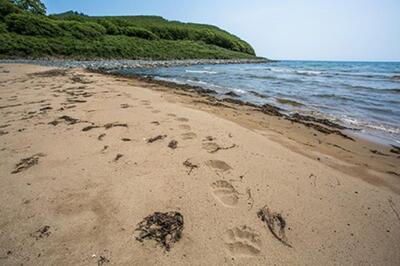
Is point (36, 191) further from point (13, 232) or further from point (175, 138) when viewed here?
point (175, 138)

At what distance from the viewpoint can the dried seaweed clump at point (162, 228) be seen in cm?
203

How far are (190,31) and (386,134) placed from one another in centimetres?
7343

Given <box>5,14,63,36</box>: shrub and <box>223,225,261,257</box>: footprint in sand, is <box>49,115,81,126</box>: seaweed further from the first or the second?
<box>5,14,63,36</box>: shrub

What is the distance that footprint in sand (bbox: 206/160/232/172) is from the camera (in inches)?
127

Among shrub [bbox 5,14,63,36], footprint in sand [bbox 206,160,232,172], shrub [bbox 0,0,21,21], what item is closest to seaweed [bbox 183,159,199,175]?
footprint in sand [bbox 206,160,232,172]

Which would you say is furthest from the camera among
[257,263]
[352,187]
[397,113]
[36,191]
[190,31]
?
[190,31]

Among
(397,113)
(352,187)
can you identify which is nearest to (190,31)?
(397,113)

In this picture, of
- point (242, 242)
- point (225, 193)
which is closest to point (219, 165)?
point (225, 193)

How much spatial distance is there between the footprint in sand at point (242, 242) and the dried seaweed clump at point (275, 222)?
187 millimetres

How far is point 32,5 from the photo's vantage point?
59.5m

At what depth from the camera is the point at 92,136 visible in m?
4.14

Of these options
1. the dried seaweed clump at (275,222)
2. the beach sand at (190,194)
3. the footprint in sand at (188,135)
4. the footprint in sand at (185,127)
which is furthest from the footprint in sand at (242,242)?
the footprint in sand at (185,127)

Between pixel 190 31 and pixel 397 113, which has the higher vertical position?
pixel 190 31

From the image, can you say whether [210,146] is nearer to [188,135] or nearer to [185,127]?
[188,135]
